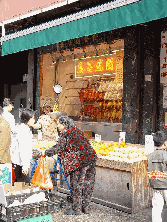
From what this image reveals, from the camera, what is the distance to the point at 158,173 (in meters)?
5.02

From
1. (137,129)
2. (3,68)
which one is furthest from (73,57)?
(3,68)

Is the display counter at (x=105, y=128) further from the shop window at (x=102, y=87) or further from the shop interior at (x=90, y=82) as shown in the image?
the shop window at (x=102, y=87)

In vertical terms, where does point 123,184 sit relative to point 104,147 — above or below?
below

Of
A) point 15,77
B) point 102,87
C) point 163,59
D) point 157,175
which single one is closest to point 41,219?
point 157,175

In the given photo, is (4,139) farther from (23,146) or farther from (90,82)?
(90,82)

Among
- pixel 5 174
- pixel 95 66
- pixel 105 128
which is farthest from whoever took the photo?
pixel 95 66

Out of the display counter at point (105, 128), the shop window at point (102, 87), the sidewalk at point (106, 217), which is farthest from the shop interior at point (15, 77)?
the sidewalk at point (106, 217)

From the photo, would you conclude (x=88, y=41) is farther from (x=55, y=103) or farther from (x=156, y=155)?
(x=156, y=155)

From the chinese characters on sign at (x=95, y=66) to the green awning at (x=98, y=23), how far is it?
342cm

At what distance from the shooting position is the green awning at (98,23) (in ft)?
20.5

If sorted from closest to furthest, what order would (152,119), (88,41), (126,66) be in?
(152,119) < (126,66) < (88,41)

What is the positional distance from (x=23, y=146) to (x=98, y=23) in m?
3.12

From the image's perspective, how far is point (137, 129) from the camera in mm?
9859

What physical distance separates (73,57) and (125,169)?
720 cm
